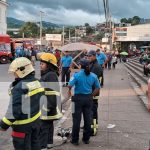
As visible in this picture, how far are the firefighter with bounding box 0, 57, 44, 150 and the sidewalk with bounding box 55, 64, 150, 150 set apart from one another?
2.39 metres

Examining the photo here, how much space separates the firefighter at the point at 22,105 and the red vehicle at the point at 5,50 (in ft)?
124

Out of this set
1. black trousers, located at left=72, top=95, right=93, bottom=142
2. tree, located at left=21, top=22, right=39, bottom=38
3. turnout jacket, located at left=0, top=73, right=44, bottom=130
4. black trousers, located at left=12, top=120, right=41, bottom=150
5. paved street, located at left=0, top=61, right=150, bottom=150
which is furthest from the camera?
tree, located at left=21, top=22, right=39, bottom=38

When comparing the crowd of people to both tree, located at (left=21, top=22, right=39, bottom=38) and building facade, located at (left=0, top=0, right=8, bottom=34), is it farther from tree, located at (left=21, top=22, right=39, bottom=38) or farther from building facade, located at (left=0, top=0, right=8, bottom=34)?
tree, located at (left=21, top=22, right=39, bottom=38)

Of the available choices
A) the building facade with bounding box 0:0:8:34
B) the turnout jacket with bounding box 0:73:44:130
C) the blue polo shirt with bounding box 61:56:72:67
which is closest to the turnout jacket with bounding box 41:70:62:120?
the turnout jacket with bounding box 0:73:44:130

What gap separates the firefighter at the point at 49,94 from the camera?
6.89m

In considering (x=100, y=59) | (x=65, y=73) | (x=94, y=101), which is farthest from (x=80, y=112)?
(x=100, y=59)

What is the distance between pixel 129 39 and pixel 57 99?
243 feet

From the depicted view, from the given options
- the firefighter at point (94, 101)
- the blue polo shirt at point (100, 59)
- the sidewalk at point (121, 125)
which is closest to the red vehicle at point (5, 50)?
the blue polo shirt at point (100, 59)

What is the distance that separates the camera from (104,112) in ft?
39.4

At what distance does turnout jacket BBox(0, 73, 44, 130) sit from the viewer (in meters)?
5.34

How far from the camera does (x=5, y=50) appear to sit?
43188mm

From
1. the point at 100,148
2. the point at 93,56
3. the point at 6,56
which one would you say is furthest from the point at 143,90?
the point at 6,56

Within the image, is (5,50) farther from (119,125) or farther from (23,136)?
(23,136)

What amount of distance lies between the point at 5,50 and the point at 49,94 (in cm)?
3705
